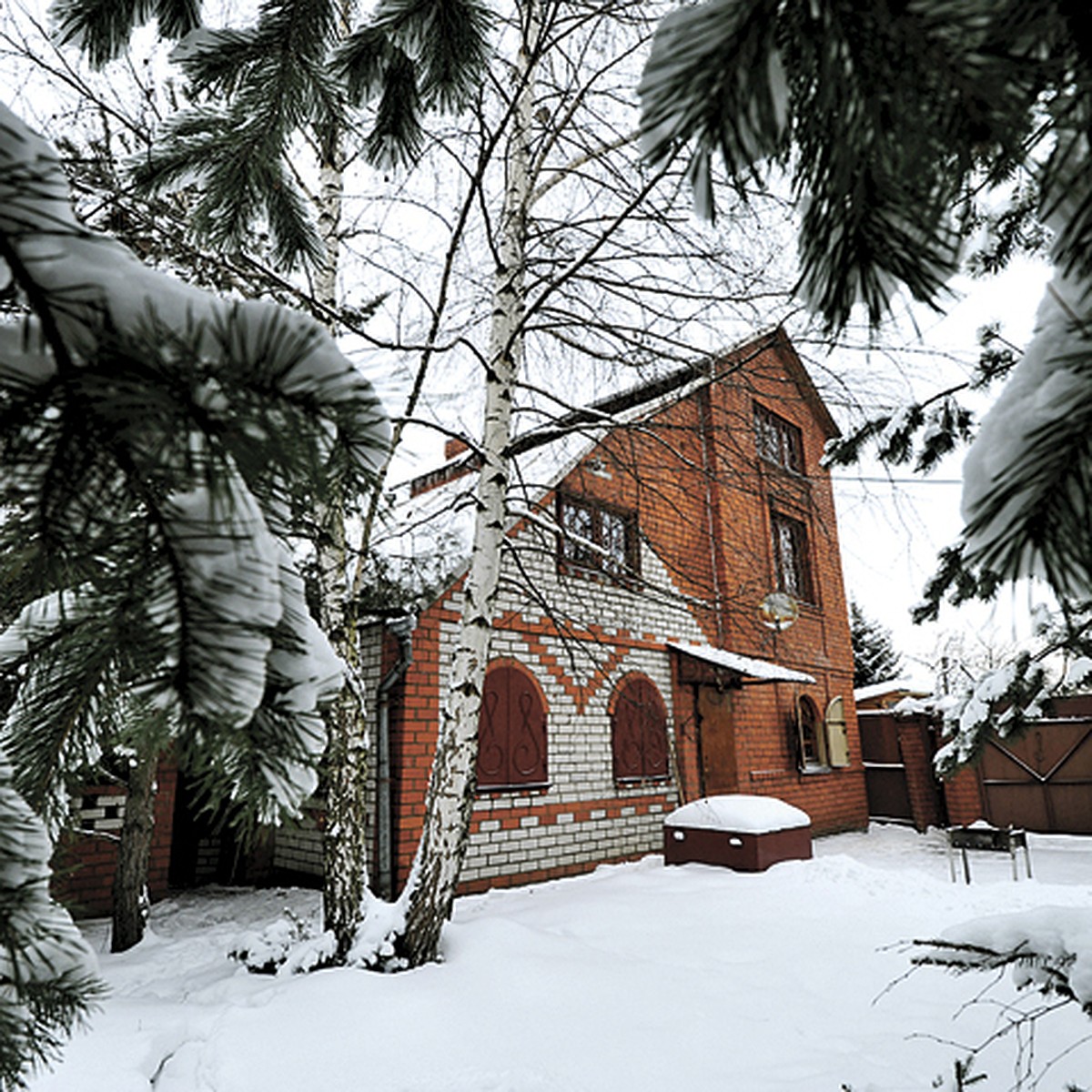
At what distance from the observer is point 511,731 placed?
7.12 m

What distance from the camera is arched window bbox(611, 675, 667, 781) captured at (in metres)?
8.25

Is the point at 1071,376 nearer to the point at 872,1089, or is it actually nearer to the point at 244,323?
the point at 244,323

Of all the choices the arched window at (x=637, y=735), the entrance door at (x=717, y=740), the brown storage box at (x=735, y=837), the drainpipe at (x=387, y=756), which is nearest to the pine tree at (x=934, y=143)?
the drainpipe at (x=387, y=756)

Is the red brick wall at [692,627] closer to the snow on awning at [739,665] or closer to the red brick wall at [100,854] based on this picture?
the snow on awning at [739,665]

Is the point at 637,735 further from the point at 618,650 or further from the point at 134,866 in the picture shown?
the point at 134,866

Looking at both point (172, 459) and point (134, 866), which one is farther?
point (134, 866)

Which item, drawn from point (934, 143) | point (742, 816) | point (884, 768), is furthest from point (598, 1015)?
point (884, 768)

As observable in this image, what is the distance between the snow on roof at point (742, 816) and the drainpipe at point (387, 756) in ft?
9.48

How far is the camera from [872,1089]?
254 cm

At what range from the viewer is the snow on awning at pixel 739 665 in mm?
8398

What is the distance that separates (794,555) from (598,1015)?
1034 cm

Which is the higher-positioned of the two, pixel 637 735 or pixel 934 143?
pixel 934 143

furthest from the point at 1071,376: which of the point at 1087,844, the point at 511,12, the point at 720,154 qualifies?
the point at 1087,844

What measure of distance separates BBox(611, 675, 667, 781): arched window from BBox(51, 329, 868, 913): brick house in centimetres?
3
